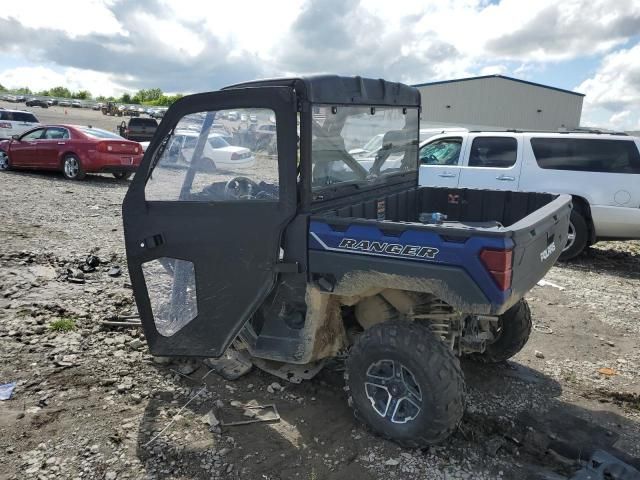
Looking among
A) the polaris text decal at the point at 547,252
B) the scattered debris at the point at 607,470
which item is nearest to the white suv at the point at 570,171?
the polaris text decal at the point at 547,252

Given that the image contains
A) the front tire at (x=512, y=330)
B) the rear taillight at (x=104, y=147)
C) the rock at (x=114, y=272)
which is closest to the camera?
the front tire at (x=512, y=330)

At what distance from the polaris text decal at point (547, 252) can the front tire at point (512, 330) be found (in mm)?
755

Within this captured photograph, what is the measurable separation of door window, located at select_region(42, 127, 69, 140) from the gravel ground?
30.1ft

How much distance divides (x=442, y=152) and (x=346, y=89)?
5836mm

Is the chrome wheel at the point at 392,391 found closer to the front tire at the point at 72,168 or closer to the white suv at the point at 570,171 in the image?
the white suv at the point at 570,171

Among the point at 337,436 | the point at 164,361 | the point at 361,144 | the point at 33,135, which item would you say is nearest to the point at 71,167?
the point at 33,135

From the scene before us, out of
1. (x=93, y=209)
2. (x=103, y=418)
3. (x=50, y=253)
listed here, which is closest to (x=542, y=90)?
(x=93, y=209)

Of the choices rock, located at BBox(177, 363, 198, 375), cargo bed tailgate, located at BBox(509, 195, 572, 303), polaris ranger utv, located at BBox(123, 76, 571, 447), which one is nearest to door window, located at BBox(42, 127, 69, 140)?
rock, located at BBox(177, 363, 198, 375)

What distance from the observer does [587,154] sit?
25.7 ft

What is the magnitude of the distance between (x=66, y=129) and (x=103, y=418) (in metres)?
12.4

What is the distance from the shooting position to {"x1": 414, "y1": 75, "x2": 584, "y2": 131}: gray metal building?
30297 mm

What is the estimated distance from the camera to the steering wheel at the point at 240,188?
3.36 m

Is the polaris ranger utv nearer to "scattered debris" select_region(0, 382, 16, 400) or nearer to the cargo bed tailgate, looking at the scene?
the cargo bed tailgate

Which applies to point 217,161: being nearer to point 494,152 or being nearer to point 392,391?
point 392,391
